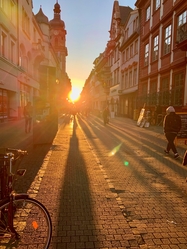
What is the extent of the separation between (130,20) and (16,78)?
18018 mm

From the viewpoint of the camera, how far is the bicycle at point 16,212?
2.69 m

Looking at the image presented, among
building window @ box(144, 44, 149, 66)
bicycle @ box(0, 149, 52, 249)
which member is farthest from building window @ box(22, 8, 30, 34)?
bicycle @ box(0, 149, 52, 249)

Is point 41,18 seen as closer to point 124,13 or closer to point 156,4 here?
point 124,13

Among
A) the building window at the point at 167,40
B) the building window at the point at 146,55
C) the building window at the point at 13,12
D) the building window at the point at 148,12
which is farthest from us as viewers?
the building window at the point at 146,55

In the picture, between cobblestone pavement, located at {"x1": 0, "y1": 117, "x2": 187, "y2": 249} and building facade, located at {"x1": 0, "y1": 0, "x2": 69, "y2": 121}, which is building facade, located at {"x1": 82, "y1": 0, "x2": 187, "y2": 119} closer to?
building facade, located at {"x1": 0, "y1": 0, "x2": 69, "y2": 121}

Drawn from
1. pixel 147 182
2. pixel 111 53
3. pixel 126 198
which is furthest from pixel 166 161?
pixel 111 53

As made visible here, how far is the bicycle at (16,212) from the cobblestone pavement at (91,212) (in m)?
0.24

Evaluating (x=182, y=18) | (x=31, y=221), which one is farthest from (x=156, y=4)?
(x=31, y=221)

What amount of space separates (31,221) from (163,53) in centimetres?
1990

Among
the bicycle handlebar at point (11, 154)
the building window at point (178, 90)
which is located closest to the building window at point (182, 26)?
the building window at point (178, 90)

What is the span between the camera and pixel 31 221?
3014 mm

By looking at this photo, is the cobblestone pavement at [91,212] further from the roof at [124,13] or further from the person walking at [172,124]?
the roof at [124,13]

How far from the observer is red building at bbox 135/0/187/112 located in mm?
16344

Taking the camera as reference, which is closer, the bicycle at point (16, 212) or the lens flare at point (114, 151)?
the bicycle at point (16, 212)
